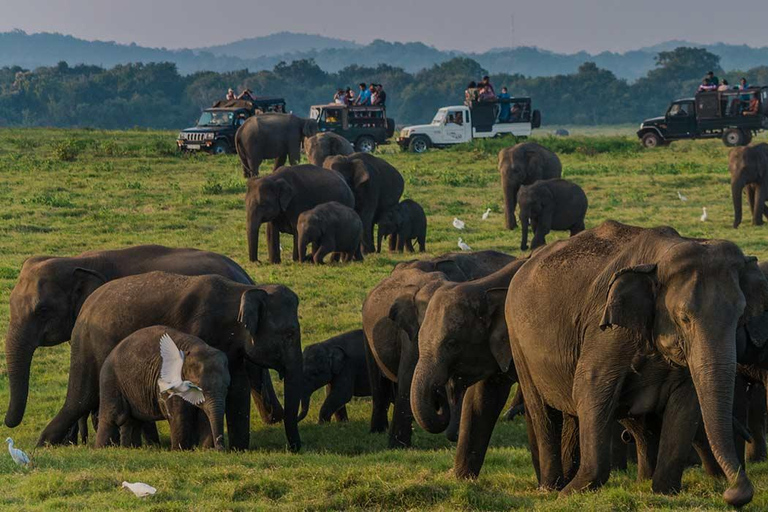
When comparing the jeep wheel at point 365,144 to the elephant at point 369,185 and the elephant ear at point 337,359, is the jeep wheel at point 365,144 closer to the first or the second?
the elephant at point 369,185

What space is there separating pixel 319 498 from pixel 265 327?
3.34m

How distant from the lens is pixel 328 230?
21.4 metres

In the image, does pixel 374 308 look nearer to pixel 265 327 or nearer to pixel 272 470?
pixel 265 327

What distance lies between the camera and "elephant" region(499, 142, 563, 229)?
2767 cm

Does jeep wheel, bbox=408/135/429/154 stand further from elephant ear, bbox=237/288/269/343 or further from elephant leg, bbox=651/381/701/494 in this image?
elephant leg, bbox=651/381/701/494

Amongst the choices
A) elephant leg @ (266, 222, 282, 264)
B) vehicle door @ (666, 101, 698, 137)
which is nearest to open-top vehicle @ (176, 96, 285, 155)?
vehicle door @ (666, 101, 698, 137)

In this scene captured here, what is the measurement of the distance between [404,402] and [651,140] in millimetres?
37662

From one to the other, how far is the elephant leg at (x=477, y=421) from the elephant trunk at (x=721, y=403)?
8.82ft

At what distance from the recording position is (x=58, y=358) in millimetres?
16047

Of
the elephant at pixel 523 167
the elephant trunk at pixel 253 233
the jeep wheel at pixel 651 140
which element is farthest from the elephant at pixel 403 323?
the jeep wheel at pixel 651 140

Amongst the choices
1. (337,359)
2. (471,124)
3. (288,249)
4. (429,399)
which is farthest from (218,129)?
(429,399)

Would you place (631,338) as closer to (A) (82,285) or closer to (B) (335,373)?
(B) (335,373)

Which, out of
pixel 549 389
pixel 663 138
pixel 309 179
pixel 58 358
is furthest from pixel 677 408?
pixel 663 138

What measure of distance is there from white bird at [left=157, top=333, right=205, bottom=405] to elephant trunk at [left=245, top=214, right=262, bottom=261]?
11087 mm
